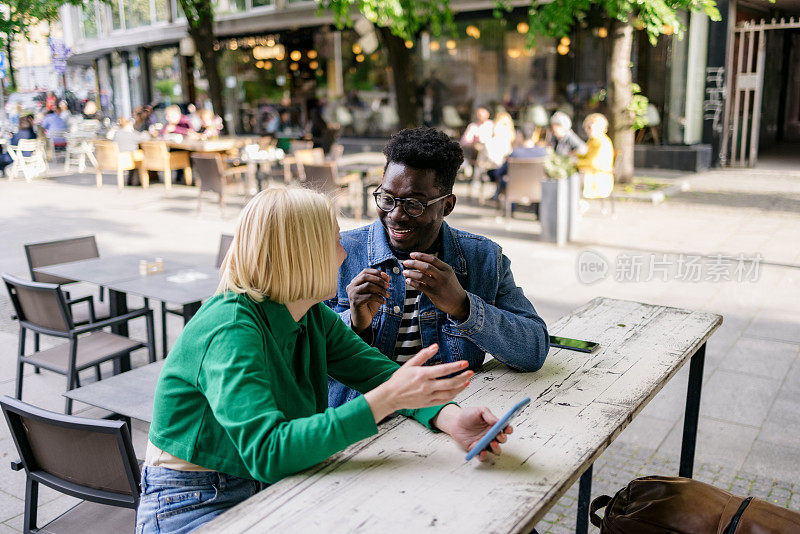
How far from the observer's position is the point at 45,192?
1488 centimetres

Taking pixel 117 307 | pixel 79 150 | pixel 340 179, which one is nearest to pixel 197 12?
pixel 79 150

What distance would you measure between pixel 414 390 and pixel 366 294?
0.64 meters

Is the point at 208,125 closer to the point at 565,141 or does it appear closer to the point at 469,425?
the point at 565,141

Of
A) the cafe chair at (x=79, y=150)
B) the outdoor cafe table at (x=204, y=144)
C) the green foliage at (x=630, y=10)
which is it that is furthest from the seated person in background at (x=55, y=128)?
the green foliage at (x=630, y=10)

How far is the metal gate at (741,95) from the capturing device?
14.8 meters

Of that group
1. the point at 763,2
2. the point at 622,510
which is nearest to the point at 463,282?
the point at 622,510

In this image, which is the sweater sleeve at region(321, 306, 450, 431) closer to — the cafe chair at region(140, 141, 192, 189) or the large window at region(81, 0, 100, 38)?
the cafe chair at region(140, 141, 192, 189)

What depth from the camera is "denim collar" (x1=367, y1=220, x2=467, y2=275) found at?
249 centimetres

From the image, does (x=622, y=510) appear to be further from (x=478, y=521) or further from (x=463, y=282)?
(x=478, y=521)

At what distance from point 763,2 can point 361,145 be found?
33.4ft

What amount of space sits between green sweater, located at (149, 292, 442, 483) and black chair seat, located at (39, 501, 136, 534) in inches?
33.3

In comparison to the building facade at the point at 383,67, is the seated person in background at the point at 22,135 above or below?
below

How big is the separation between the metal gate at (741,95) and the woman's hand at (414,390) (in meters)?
14.9

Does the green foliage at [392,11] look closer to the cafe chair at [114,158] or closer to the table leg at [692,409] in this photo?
the cafe chair at [114,158]
